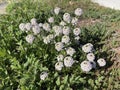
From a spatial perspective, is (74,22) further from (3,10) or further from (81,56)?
(3,10)

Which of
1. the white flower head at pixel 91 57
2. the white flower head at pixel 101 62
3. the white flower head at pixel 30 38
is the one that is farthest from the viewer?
the white flower head at pixel 30 38

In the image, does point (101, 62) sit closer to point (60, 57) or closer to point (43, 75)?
point (60, 57)

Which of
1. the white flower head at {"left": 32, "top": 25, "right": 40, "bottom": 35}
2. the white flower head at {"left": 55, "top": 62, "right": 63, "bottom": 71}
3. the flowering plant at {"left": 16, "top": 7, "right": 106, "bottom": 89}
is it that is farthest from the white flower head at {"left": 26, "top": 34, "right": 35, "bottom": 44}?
the white flower head at {"left": 55, "top": 62, "right": 63, "bottom": 71}

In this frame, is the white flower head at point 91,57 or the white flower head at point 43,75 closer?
the white flower head at point 43,75

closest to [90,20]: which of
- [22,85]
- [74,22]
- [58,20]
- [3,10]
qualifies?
[58,20]

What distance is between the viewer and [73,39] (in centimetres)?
608

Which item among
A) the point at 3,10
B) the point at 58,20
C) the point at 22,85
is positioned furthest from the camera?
the point at 3,10

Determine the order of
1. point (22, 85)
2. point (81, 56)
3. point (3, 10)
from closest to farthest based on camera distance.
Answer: point (22, 85) → point (81, 56) → point (3, 10)

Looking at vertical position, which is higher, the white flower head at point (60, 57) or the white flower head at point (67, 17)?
the white flower head at point (67, 17)

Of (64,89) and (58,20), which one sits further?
(58,20)

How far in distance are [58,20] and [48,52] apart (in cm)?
119

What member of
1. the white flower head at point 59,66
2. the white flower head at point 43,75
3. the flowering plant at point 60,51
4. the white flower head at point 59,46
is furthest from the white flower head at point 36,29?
the white flower head at point 43,75

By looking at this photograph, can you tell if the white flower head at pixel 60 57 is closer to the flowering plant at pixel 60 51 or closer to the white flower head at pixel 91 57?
the flowering plant at pixel 60 51

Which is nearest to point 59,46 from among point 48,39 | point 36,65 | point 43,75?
point 48,39
